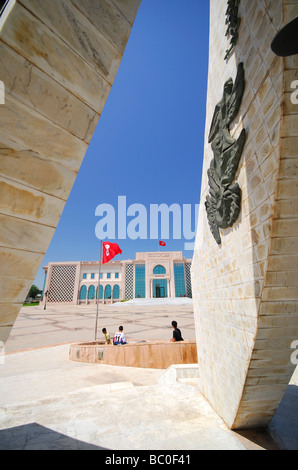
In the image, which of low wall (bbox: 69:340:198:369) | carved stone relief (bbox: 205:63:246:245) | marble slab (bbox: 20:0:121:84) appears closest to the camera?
marble slab (bbox: 20:0:121:84)

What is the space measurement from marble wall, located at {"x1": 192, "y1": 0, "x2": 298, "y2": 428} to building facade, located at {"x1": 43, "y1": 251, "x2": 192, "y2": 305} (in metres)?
34.9

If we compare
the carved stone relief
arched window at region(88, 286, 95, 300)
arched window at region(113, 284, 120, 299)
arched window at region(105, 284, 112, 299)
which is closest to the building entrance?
arched window at region(113, 284, 120, 299)

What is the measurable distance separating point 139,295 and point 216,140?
1496 inches

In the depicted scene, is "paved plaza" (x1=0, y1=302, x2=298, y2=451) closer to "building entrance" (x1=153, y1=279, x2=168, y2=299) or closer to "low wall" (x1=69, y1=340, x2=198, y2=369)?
"low wall" (x1=69, y1=340, x2=198, y2=369)

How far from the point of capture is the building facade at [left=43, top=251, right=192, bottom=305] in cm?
3794

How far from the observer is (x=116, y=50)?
1482 millimetres

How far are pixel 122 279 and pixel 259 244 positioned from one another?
39808 millimetres

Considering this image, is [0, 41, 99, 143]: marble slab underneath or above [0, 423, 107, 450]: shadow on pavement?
above

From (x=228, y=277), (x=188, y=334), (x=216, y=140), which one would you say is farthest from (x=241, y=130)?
(x=188, y=334)

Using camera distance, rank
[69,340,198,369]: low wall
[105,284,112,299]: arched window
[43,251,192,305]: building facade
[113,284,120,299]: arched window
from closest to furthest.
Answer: [69,340,198,369]: low wall < [43,251,192,305]: building facade < [113,284,120,299]: arched window < [105,284,112,299]: arched window

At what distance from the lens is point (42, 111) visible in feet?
3.87

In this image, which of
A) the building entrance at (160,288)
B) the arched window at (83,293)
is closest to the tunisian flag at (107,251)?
the building entrance at (160,288)

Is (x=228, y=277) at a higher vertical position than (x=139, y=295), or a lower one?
higher

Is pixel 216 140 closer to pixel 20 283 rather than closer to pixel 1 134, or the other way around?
pixel 1 134
